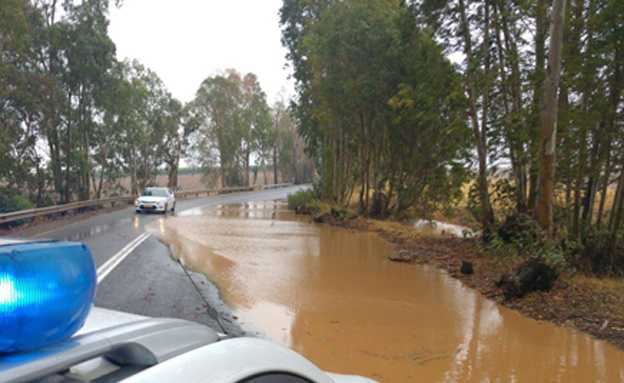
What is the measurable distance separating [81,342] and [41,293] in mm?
223

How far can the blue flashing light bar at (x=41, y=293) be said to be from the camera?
118 centimetres

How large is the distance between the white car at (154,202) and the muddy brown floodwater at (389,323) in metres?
13.4

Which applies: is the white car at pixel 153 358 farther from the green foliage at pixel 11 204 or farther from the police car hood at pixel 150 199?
the police car hood at pixel 150 199

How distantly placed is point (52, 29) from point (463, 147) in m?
22.3

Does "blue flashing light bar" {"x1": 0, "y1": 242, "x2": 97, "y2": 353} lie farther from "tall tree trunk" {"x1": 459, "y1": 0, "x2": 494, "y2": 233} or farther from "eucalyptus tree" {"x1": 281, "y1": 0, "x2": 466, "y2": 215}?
"eucalyptus tree" {"x1": 281, "y1": 0, "x2": 466, "y2": 215}

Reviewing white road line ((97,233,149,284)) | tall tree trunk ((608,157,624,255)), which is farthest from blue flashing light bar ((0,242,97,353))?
tall tree trunk ((608,157,624,255))

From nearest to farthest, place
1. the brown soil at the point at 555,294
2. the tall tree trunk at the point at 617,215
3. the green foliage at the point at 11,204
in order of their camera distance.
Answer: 1. the brown soil at the point at 555,294
2. the tall tree trunk at the point at 617,215
3. the green foliage at the point at 11,204

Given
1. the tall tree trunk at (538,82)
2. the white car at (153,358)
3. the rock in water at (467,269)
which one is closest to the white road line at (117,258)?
the rock in water at (467,269)

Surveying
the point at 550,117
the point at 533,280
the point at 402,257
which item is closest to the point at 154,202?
the point at 402,257

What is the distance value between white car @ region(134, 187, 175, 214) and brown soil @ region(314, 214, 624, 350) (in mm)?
16337

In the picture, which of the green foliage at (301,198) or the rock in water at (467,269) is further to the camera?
the green foliage at (301,198)

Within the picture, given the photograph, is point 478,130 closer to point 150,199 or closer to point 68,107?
point 150,199

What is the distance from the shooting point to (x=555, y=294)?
27.2ft

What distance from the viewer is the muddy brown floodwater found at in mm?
5500
